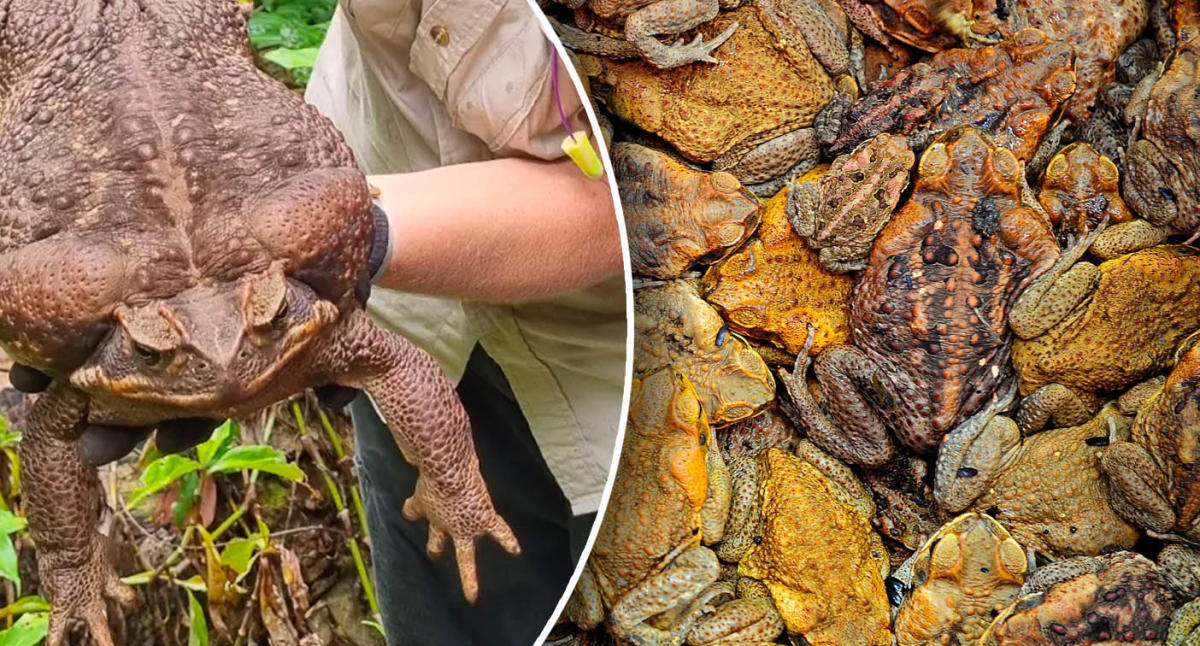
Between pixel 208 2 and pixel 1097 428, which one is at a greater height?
pixel 208 2

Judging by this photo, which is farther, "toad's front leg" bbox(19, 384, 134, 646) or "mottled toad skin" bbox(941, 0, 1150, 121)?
"mottled toad skin" bbox(941, 0, 1150, 121)

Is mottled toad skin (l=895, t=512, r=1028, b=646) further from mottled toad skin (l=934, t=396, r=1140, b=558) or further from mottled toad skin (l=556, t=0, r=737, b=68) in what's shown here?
mottled toad skin (l=556, t=0, r=737, b=68)

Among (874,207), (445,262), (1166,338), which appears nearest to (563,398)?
(445,262)

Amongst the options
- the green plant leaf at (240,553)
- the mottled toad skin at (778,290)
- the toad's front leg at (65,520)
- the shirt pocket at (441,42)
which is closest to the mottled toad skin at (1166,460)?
the mottled toad skin at (778,290)

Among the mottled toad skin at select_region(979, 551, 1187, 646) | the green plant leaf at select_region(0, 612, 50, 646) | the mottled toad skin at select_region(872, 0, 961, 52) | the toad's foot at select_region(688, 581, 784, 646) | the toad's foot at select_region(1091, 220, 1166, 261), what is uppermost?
the mottled toad skin at select_region(872, 0, 961, 52)

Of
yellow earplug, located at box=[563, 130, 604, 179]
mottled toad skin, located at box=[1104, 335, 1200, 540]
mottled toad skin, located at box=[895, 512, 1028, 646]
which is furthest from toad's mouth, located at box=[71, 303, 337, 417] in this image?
mottled toad skin, located at box=[1104, 335, 1200, 540]

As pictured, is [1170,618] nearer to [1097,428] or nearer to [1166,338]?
[1097,428]
